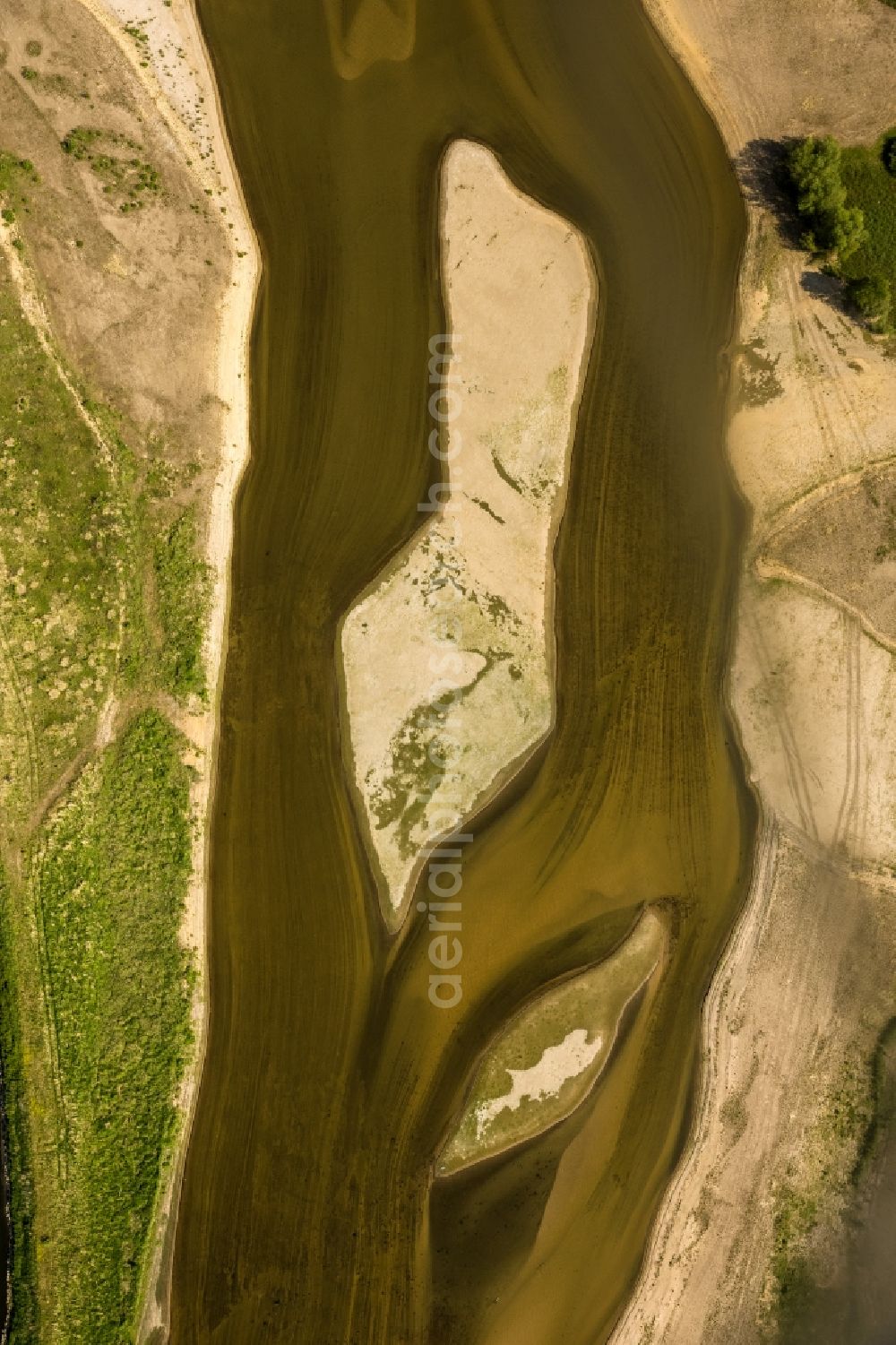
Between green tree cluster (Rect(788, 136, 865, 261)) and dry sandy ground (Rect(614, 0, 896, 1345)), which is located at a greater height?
green tree cluster (Rect(788, 136, 865, 261))

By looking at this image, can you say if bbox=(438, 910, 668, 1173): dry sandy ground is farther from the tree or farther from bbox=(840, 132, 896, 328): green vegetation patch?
bbox=(840, 132, 896, 328): green vegetation patch

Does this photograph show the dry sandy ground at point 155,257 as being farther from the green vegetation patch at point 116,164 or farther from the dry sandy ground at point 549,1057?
the dry sandy ground at point 549,1057

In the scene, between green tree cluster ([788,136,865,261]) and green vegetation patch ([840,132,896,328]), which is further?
green vegetation patch ([840,132,896,328])

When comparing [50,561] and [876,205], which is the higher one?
[876,205]

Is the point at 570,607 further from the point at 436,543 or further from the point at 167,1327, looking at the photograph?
the point at 167,1327

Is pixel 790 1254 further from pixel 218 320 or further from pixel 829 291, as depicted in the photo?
pixel 218 320
